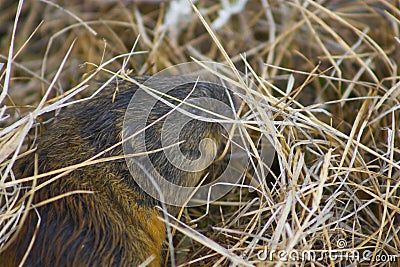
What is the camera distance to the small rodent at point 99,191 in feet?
6.61

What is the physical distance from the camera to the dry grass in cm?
214

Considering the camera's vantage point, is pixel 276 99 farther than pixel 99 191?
Yes

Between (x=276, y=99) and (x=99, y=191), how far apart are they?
85 centimetres

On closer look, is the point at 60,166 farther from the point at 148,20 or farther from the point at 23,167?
the point at 148,20

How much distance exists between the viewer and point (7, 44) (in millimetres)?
3607

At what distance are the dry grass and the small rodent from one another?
112 millimetres

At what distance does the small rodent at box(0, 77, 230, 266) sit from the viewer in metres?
2.02

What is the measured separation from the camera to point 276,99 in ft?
7.73

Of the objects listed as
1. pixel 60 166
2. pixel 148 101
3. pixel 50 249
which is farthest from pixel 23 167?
pixel 148 101

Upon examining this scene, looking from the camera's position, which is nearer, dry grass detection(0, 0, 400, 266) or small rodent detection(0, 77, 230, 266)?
small rodent detection(0, 77, 230, 266)

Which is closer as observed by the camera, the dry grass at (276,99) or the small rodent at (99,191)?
the small rodent at (99,191)

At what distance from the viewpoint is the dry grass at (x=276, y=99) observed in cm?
214

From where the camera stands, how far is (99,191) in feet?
7.03

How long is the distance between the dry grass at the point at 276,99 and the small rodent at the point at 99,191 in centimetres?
11
